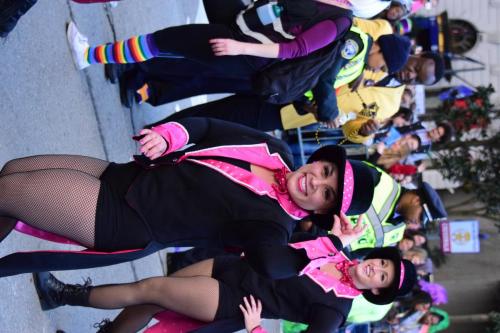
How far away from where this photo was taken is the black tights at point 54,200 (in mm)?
2301

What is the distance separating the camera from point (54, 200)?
7.53ft

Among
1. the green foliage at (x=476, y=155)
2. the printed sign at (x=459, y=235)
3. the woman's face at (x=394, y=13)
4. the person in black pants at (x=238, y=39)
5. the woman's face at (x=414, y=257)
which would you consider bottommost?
the printed sign at (x=459, y=235)

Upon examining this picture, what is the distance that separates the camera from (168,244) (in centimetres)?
251

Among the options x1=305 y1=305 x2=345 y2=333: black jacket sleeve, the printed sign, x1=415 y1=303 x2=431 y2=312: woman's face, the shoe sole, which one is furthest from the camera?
the printed sign

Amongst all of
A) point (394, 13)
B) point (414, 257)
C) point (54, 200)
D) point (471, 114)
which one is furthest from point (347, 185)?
point (471, 114)

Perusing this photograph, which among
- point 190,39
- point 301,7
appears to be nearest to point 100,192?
point 190,39

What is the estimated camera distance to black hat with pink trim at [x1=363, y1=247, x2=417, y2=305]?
364 centimetres

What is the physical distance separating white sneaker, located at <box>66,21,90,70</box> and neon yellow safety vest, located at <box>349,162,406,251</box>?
98.8 inches

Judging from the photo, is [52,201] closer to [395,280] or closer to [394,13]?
[395,280]

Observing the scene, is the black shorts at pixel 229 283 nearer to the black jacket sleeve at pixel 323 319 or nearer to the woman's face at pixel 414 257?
the black jacket sleeve at pixel 323 319

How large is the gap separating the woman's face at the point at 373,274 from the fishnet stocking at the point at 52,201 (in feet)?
6.33

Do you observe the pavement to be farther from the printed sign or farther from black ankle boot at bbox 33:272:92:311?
the printed sign

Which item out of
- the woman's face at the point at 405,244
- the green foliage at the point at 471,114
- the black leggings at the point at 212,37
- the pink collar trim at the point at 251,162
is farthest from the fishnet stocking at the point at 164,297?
the green foliage at the point at 471,114

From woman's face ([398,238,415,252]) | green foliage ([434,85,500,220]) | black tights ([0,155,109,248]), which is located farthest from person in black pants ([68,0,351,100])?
green foliage ([434,85,500,220])
